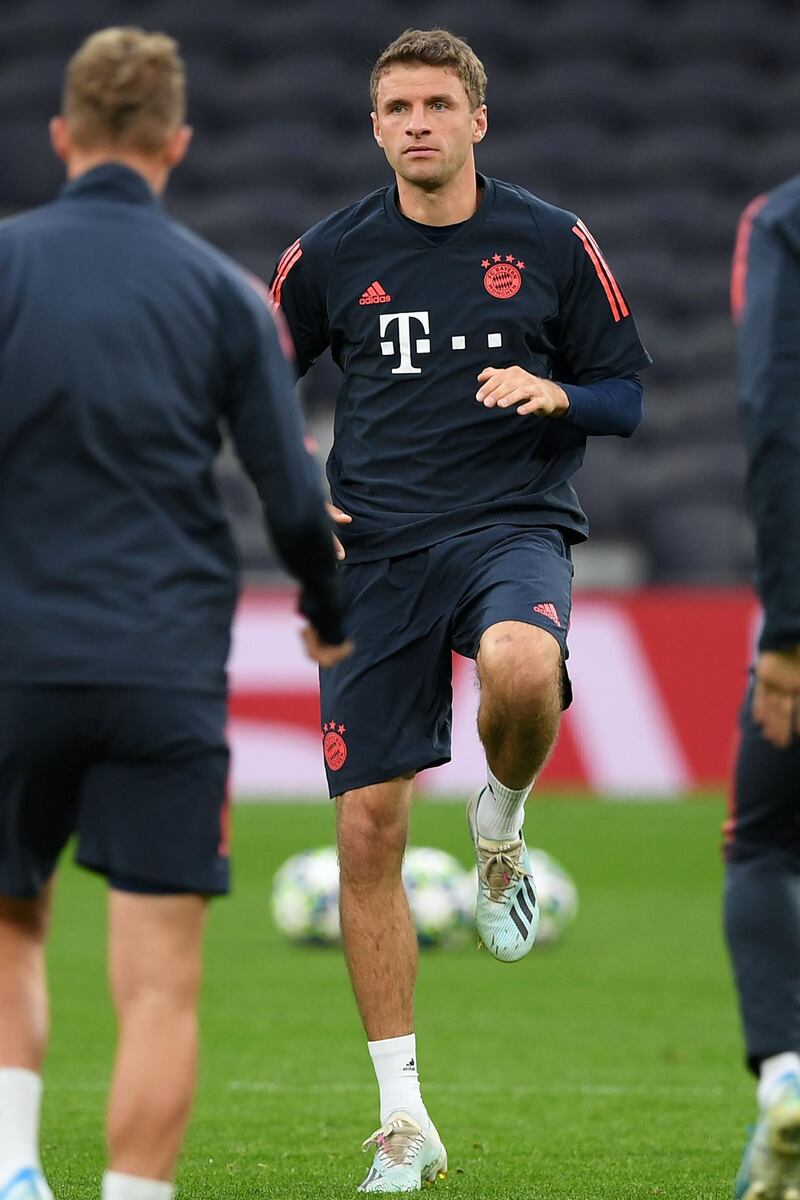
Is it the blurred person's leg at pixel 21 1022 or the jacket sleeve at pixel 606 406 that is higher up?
the jacket sleeve at pixel 606 406

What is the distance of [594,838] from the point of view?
41.1 ft

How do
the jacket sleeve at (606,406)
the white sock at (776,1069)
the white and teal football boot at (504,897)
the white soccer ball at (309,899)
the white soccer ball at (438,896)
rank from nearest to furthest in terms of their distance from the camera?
the white sock at (776,1069), the jacket sleeve at (606,406), the white and teal football boot at (504,897), the white soccer ball at (438,896), the white soccer ball at (309,899)

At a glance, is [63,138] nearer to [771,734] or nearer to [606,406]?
[771,734]

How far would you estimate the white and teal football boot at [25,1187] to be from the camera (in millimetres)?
3414

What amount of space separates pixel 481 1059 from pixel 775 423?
3.62m

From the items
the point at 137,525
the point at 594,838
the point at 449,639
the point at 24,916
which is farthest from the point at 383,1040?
the point at 594,838

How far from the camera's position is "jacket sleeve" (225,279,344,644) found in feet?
11.5

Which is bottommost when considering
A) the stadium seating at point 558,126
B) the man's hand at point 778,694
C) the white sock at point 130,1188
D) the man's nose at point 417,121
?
the stadium seating at point 558,126

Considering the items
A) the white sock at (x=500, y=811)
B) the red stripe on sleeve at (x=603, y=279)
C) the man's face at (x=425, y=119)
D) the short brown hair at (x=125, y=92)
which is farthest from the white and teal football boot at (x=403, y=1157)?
the short brown hair at (x=125, y=92)

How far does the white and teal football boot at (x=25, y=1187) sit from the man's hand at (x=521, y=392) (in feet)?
7.00

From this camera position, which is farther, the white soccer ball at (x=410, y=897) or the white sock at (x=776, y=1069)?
the white soccer ball at (x=410, y=897)

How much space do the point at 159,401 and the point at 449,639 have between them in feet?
6.52

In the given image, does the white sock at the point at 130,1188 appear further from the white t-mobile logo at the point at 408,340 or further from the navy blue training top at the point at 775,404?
the white t-mobile logo at the point at 408,340

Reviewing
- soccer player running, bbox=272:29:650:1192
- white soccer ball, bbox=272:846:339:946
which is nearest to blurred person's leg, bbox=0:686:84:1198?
soccer player running, bbox=272:29:650:1192
